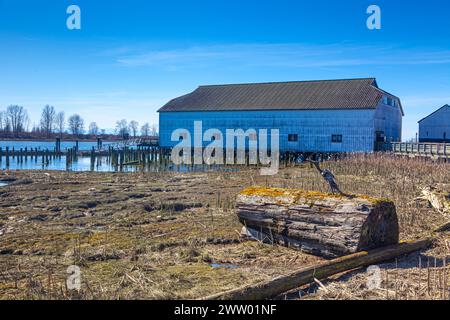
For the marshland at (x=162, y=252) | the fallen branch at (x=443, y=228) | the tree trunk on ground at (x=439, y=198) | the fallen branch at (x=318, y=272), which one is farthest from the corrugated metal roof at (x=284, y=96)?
the fallen branch at (x=318, y=272)

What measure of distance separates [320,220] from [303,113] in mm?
34240

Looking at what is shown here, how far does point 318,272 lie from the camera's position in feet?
23.1

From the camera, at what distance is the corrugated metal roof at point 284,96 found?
134ft

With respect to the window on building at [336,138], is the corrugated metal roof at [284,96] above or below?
above

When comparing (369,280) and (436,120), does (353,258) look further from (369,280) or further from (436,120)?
(436,120)

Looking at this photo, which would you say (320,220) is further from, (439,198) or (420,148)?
(420,148)

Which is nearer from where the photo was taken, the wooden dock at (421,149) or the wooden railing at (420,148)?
the wooden dock at (421,149)

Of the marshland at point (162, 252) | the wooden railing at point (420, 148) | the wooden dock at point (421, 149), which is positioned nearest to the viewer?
the marshland at point (162, 252)

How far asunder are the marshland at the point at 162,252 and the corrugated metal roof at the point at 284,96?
2405 cm

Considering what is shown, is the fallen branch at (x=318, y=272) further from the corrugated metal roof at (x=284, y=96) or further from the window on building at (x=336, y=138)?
the corrugated metal roof at (x=284, y=96)

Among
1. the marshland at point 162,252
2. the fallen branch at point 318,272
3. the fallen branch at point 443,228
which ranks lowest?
the marshland at point 162,252

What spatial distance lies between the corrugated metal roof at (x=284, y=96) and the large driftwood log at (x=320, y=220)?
105 feet

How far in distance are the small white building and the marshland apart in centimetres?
2833

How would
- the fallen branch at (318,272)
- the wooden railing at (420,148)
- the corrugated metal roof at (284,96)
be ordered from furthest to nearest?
1. the corrugated metal roof at (284,96)
2. the wooden railing at (420,148)
3. the fallen branch at (318,272)
